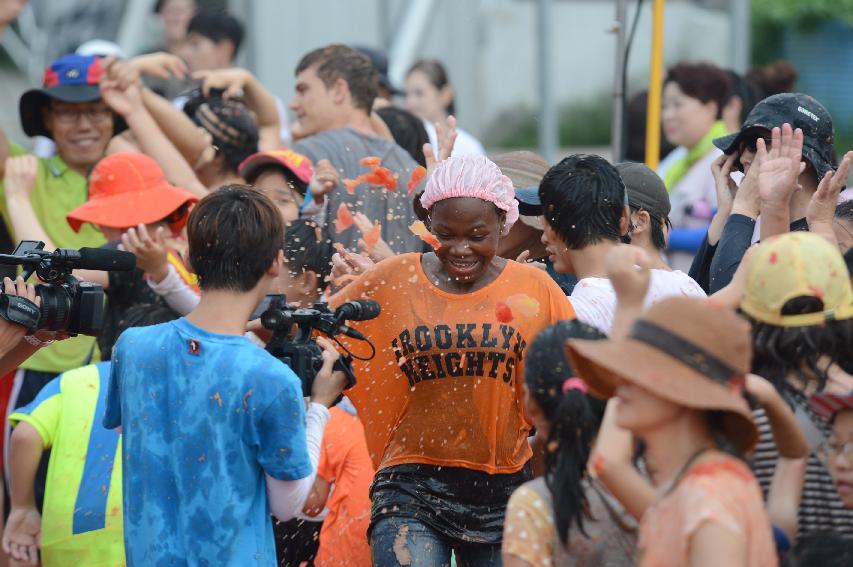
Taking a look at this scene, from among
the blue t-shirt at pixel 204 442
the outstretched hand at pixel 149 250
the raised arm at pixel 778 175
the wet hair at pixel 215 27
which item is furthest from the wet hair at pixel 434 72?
the blue t-shirt at pixel 204 442

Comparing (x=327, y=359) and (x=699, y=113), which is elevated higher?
(x=327, y=359)

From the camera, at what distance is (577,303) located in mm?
4812

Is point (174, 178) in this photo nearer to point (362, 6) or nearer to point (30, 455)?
point (30, 455)

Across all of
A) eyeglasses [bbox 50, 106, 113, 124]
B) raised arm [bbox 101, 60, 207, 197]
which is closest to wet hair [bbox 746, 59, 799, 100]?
raised arm [bbox 101, 60, 207, 197]

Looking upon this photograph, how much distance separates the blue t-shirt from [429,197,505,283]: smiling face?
2.68 ft

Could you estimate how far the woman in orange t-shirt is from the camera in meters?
4.69

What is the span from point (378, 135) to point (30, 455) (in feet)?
9.21

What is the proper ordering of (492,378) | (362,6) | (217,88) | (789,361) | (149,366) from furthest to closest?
(362,6) < (217,88) < (492,378) < (149,366) < (789,361)

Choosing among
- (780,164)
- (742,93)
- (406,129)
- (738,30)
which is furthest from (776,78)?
(780,164)

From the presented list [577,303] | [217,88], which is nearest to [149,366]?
[577,303]

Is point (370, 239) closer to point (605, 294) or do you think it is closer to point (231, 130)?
point (605, 294)

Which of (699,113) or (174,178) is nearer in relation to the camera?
(174,178)

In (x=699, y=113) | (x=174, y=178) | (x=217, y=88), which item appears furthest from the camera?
(x=699, y=113)

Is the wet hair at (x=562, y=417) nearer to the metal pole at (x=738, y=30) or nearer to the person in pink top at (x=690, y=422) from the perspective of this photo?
the person in pink top at (x=690, y=422)
